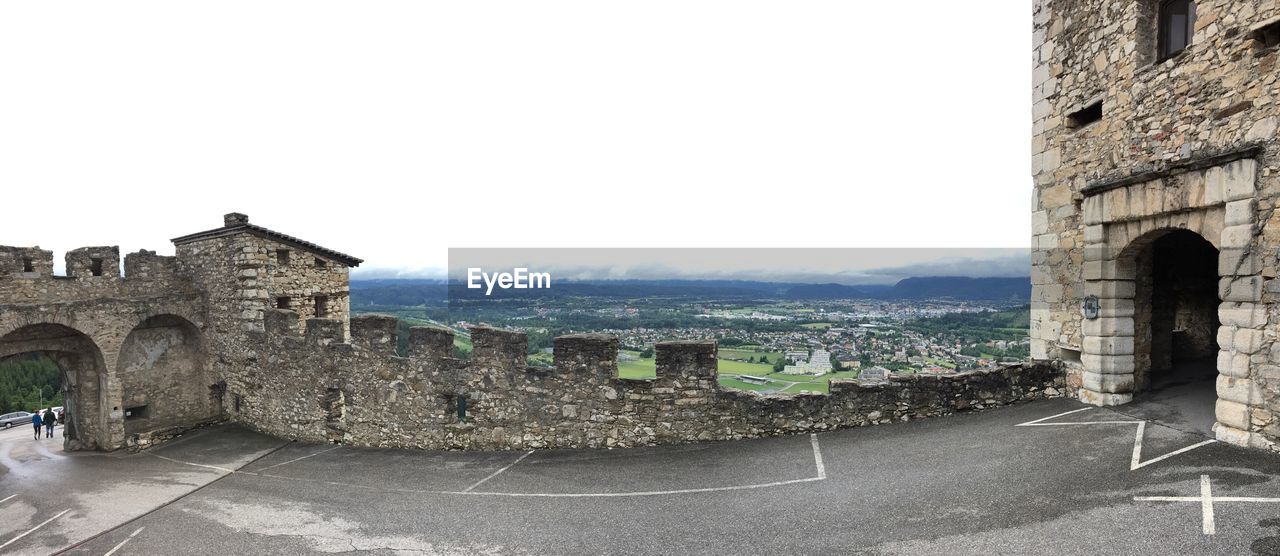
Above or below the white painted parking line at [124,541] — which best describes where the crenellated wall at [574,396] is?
above

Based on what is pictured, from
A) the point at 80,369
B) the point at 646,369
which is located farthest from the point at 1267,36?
the point at 80,369

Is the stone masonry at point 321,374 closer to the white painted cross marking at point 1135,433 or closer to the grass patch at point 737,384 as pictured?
the grass patch at point 737,384

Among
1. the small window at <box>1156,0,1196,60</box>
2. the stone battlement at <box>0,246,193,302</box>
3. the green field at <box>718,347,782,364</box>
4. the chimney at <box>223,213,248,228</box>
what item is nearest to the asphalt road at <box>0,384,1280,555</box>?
the stone battlement at <box>0,246,193,302</box>

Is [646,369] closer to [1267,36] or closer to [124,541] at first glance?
[124,541]

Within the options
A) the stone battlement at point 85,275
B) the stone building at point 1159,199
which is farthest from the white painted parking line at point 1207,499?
the stone battlement at point 85,275

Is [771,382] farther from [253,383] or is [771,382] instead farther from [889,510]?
[253,383]

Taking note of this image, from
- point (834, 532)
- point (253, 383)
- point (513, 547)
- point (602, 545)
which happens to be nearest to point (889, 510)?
point (834, 532)
